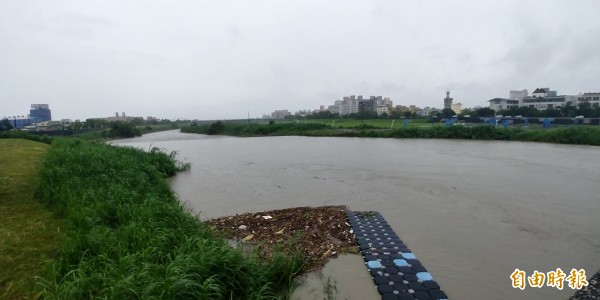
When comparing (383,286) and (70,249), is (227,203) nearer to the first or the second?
(70,249)

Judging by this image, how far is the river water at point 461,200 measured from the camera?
358 cm

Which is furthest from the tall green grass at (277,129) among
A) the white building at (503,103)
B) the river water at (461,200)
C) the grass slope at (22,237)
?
the white building at (503,103)

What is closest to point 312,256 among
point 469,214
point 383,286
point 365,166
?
point 383,286

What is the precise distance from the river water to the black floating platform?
0.54ft

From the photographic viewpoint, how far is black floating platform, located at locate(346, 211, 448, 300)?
2.96 meters

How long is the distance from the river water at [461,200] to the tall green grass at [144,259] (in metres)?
1.77

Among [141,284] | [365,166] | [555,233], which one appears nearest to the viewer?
[141,284]

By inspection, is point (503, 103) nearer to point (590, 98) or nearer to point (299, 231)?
point (590, 98)

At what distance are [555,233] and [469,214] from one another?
3.90 ft

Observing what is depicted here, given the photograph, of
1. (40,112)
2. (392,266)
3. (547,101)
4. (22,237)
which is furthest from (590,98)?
(40,112)

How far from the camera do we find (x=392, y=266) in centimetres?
345

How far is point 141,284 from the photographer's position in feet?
7.64

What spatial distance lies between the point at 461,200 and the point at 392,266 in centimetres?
365

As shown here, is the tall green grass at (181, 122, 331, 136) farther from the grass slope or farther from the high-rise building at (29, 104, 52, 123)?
the high-rise building at (29, 104, 52, 123)
